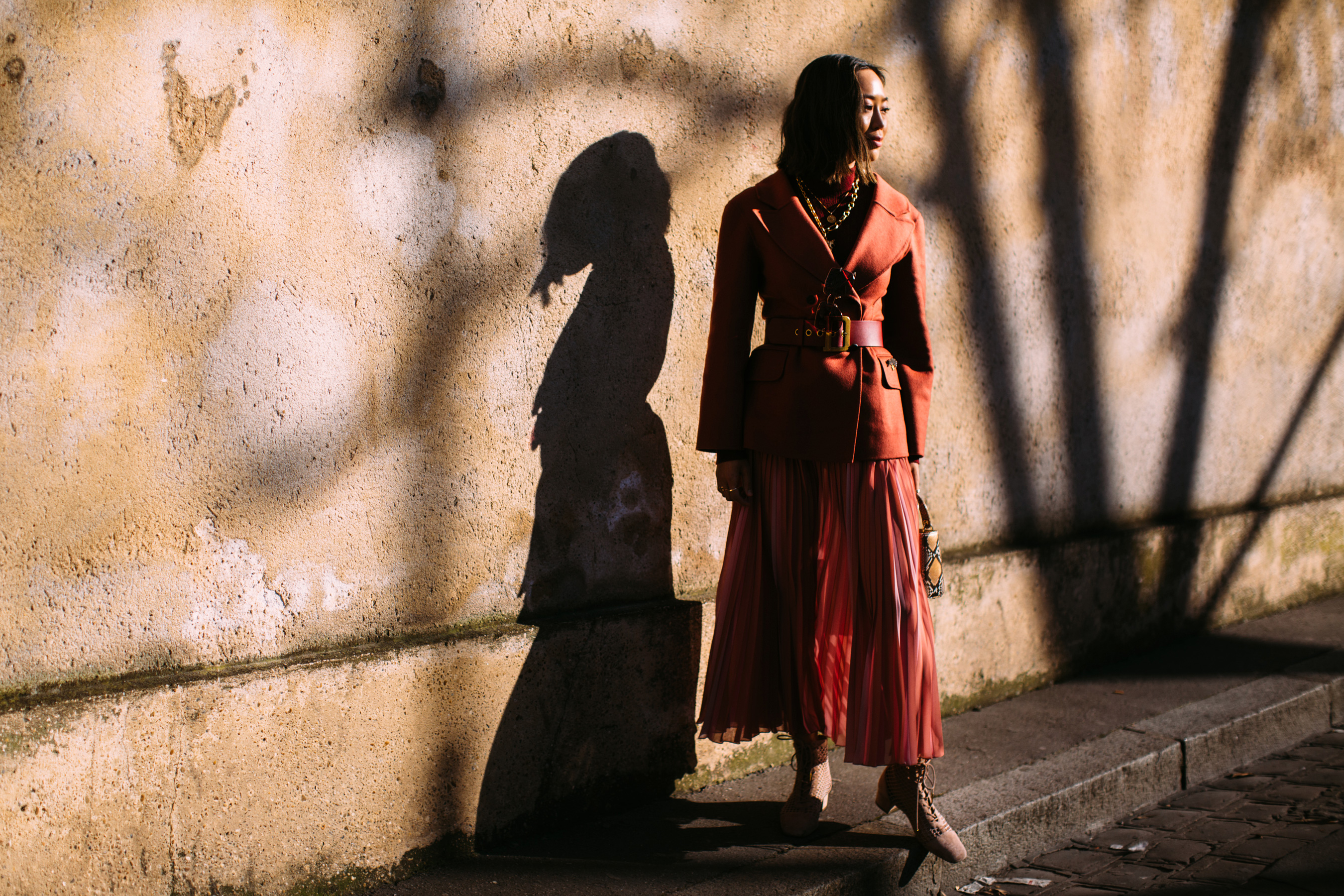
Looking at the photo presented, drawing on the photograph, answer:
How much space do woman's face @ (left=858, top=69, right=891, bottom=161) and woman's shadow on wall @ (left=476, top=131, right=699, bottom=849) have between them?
1.94 ft

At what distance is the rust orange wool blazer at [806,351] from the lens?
273cm

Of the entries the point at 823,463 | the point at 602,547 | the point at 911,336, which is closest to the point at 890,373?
the point at 911,336

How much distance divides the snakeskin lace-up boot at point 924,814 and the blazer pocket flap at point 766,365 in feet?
3.43

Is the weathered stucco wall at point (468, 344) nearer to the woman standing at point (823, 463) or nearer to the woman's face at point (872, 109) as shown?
the woman standing at point (823, 463)

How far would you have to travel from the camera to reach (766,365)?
2.80 metres

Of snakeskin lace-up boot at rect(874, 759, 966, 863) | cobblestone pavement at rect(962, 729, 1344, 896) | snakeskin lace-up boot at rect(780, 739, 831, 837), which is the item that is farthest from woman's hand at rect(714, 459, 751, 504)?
cobblestone pavement at rect(962, 729, 1344, 896)

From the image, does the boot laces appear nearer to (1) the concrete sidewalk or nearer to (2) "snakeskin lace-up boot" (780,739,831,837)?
(1) the concrete sidewalk

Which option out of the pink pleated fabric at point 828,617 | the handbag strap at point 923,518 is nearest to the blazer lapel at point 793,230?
the pink pleated fabric at point 828,617

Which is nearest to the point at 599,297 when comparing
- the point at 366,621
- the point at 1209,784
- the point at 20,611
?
the point at 366,621

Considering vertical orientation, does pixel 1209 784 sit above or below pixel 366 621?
below

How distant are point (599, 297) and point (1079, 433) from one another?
2.32 meters

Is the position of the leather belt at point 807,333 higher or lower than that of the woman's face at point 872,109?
lower

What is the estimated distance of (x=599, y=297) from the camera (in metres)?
2.95

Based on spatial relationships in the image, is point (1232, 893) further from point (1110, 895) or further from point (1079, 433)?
point (1079, 433)
